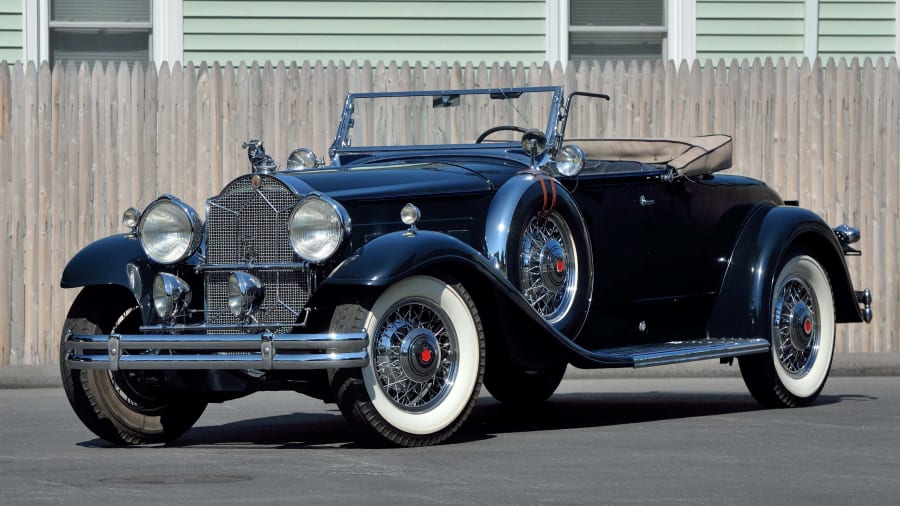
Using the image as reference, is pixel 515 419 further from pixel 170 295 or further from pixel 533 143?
pixel 170 295

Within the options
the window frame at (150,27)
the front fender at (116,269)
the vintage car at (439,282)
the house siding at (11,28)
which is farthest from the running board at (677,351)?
the house siding at (11,28)

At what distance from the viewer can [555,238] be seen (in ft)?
27.8

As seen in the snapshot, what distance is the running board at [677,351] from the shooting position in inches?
332

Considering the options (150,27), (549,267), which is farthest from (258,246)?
(150,27)

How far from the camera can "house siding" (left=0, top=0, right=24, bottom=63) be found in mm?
14328

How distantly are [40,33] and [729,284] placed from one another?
7.23 meters

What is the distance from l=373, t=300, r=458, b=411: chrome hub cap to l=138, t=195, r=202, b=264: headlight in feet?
3.56

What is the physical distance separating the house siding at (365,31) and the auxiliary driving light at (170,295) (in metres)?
6.78

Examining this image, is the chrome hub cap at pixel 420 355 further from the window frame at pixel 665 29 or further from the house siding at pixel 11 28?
the house siding at pixel 11 28

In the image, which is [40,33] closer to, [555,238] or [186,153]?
[186,153]

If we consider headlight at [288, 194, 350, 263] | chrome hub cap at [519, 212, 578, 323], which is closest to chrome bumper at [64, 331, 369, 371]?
headlight at [288, 194, 350, 263]

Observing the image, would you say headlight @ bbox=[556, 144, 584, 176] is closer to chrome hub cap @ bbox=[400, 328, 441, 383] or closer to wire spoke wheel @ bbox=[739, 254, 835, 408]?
chrome hub cap @ bbox=[400, 328, 441, 383]

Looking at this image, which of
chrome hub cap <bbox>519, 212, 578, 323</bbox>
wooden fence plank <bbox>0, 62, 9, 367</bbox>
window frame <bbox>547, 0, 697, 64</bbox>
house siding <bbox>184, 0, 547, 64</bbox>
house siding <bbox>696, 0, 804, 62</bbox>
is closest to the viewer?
chrome hub cap <bbox>519, 212, 578, 323</bbox>

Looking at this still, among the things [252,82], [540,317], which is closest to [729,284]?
[540,317]
